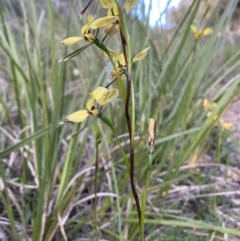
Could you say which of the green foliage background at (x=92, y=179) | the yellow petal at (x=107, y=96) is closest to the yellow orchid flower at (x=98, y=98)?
the yellow petal at (x=107, y=96)

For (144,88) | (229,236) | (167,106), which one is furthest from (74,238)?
(167,106)

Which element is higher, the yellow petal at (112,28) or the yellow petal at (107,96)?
the yellow petal at (112,28)

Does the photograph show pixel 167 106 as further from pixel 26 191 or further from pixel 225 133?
pixel 26 191

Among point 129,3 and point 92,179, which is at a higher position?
point 129,3

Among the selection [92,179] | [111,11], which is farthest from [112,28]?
[92,179]

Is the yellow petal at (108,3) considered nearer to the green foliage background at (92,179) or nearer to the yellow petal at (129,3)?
the yellow petal at (129,3)

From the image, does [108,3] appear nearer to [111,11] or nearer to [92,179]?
[111,11]

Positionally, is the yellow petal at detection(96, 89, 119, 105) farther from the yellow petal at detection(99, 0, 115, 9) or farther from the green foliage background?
the green foliage background

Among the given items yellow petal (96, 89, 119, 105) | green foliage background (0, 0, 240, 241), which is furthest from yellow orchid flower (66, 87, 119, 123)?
green foliage background (0, 0, 240, 241)
